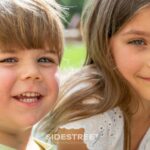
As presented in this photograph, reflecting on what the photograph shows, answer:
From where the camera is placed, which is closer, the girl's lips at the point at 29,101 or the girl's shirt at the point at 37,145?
the girl's lips at the point at 29,101

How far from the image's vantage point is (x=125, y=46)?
2.06 meters

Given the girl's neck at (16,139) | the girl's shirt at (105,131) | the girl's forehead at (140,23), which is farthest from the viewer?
the girl's shirt at (105,131)

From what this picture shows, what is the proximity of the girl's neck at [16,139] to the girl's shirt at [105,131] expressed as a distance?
43cm

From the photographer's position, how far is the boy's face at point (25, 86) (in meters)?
1.58

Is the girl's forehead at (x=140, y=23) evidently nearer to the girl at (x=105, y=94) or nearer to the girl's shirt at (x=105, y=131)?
the girl at (x=105, y=94)

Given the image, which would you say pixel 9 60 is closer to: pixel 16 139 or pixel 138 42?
pixel 16 139

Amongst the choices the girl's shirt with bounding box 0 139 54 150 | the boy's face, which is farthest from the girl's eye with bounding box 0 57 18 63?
the girl's shirt with bounding box 0 139 54 150

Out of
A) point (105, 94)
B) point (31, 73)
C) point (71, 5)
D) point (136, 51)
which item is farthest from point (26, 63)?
point (71, 5)

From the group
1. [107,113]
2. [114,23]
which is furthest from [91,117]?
[114,23]

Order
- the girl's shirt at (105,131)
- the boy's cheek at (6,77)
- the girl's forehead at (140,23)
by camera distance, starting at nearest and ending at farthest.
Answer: the boy's cheek at (6,77), the girl's forehead at (140,23), the girl's shirt at (105,131)

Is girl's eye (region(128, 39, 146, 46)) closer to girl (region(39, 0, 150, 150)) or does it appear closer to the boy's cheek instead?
girl (region(39, 0, 150, 150))

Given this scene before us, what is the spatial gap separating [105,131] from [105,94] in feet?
0.51

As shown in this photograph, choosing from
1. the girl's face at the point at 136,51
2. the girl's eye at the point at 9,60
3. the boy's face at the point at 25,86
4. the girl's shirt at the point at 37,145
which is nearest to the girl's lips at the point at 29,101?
the boy's face at the point at 25,86

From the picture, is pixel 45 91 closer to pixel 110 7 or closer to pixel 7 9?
pixel 7 9
